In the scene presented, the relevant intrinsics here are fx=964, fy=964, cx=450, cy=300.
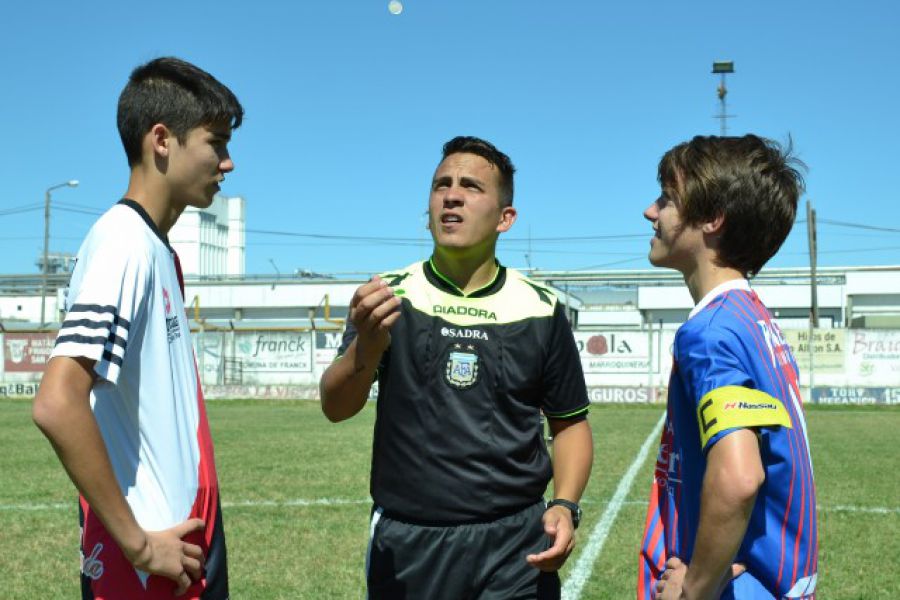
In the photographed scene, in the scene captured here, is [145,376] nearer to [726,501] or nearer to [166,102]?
[166,102]

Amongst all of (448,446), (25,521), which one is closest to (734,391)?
(448,446)

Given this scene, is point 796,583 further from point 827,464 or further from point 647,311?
point 647,311

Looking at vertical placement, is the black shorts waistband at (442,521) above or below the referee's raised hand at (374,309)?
below

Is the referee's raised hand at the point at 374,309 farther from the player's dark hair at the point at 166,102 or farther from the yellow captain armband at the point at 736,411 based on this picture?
the yellow captain armband at the point at 736,411

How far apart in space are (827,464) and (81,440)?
12714 mm

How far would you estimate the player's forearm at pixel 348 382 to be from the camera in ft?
10.5

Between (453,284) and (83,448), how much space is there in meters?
1.60

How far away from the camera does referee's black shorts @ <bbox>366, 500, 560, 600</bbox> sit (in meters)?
3.29

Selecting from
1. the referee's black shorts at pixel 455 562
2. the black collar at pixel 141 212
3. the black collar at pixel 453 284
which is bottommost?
the referee's black shorts at pixel 455 562

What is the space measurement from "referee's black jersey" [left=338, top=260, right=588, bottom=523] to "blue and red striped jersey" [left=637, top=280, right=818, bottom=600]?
34.3 inches

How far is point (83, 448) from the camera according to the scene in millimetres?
2342

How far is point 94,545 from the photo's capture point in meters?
2.58

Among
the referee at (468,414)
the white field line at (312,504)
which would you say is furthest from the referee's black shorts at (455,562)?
the white field line at (312,504)

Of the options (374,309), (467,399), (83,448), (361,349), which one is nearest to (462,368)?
(467,399)
